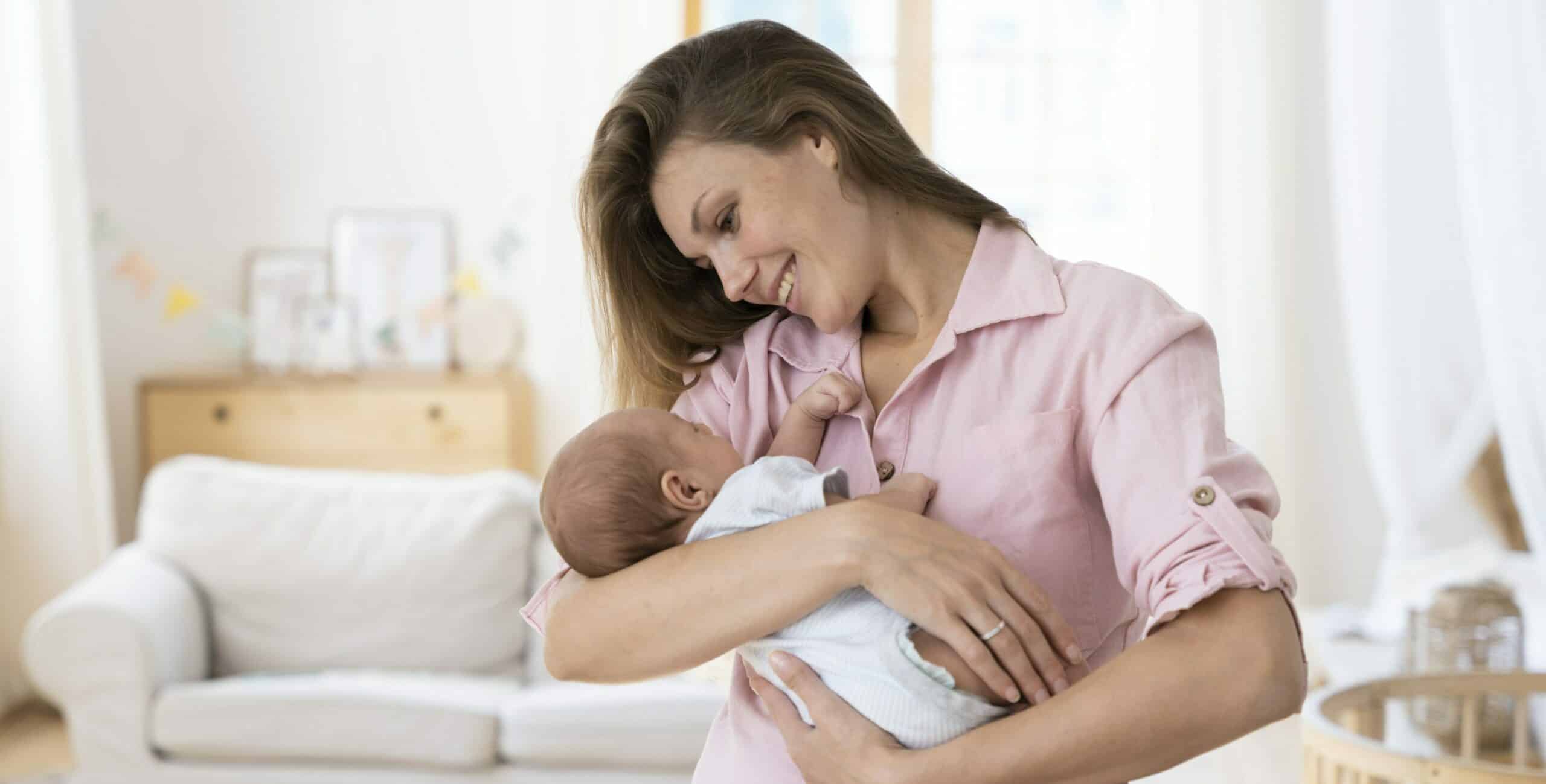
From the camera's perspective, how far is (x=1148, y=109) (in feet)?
16.4

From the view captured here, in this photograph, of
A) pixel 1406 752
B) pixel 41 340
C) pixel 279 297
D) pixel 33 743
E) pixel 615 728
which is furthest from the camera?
pixel 279 297

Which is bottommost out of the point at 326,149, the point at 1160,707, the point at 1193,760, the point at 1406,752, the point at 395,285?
the point at 1193,760

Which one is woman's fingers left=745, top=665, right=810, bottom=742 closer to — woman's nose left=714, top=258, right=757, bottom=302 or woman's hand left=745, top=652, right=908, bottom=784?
woman's hand left=745, top=652, right=908, bottom=784

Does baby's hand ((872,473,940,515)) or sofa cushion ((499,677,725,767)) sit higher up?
baby's hand ((872,473,940,515))

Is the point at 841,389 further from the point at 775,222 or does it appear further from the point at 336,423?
the point at 336,423

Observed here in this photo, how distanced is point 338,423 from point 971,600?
4109mm

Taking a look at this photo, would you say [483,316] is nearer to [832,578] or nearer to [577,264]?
[577,264]

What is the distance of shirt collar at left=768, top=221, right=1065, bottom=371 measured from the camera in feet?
4.06

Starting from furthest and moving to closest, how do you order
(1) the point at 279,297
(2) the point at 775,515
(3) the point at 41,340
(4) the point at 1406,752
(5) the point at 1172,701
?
(1) the point at 279,297, (3) the point at 41,340, (4) the point at 1406,752, (2) the point at 775,515, (5) the point at 1172,701

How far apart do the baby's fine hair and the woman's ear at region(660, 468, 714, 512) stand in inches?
0.5

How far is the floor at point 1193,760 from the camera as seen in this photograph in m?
3.33

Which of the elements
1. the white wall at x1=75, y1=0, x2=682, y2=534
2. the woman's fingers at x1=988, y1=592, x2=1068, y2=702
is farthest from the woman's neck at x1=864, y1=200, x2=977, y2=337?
the white wall at x1=75, y1=0, x2=682, y2=534

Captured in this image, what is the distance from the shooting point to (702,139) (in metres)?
1.26

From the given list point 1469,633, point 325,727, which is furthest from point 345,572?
point 1469,633
